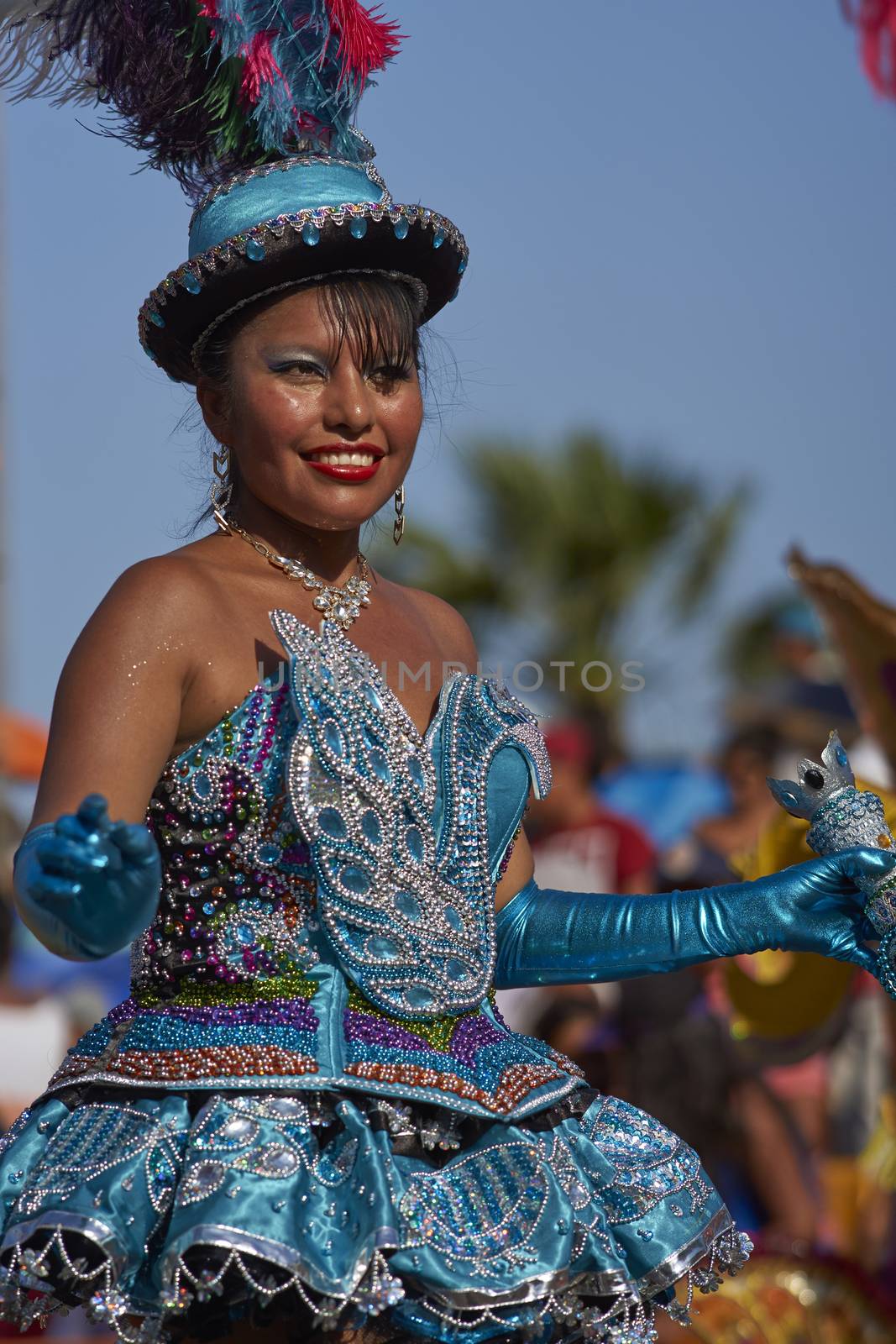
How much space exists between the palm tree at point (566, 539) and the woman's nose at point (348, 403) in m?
13.5

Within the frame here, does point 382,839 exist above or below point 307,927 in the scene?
above

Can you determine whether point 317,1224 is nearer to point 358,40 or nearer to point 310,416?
point 310,416

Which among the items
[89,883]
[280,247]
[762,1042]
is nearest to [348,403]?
[280,247]

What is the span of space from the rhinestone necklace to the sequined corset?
0.43 ft

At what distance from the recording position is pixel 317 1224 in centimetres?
188

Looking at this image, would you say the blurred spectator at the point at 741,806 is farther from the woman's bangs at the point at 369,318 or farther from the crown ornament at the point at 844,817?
the woman's bangs at the point at 369,318

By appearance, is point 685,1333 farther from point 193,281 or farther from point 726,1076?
point 193,281

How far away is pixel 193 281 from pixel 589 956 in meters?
1.01

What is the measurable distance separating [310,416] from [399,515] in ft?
1.13

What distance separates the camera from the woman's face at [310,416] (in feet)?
7.29

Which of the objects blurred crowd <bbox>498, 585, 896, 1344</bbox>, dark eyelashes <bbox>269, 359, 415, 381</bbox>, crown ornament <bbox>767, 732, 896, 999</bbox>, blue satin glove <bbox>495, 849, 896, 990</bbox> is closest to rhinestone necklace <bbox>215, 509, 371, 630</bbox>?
dark eyelashes <bbox>269, 359, 415, 381</bbox>

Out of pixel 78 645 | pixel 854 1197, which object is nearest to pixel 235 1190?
pixel 78 645

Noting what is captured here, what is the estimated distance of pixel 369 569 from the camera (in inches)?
97.4

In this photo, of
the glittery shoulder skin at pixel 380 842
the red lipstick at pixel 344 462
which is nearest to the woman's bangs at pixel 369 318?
the red lipstick at pixel 344 462
